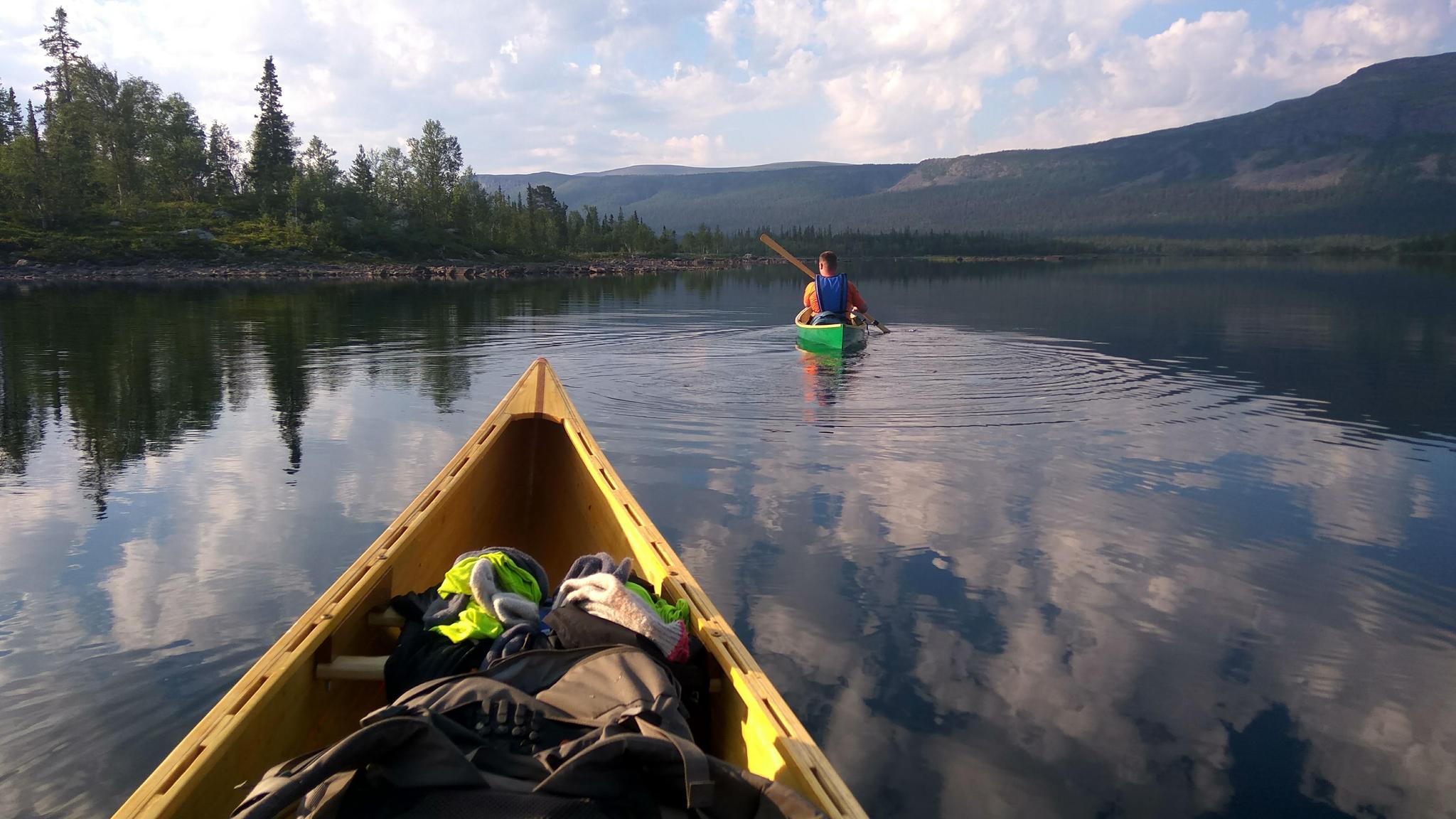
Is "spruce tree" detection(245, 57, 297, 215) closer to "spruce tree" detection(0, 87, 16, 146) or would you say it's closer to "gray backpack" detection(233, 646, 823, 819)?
"spruce tree" detection(0, 87, 16, 146)

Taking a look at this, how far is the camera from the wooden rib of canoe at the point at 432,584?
258cm

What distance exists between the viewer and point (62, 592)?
5793mm

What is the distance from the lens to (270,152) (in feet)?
274

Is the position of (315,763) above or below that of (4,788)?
above

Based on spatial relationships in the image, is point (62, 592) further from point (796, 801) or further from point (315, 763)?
point (796, 801)

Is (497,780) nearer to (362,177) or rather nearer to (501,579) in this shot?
(501,579)

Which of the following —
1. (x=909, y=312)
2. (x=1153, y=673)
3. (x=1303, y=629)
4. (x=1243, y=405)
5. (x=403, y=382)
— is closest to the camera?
(x=1153, y=673)

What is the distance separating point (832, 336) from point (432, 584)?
1258 cm

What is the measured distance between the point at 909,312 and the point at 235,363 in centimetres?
2028

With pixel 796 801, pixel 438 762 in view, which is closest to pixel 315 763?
pixel 438 762

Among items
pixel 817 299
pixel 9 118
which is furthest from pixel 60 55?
pixel 817 299

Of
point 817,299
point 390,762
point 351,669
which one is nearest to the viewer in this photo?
point 390,762

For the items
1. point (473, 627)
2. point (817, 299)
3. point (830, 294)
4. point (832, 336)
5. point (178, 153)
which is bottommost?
point (473, 627)

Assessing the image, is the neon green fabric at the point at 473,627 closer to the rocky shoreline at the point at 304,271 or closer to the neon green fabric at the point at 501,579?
the neon green fabric at the point at 501,579
